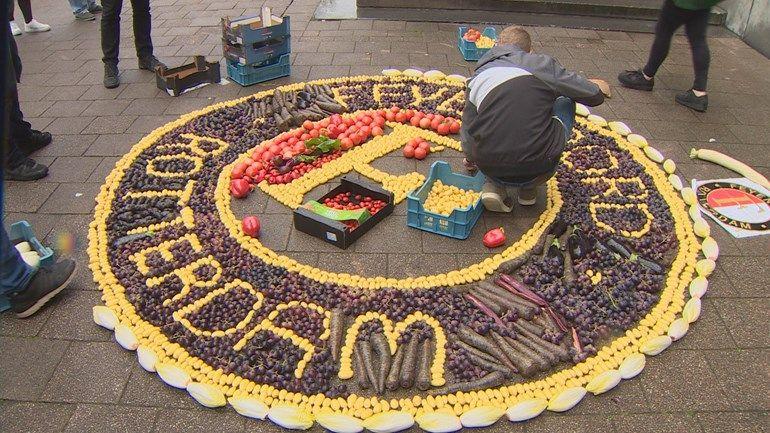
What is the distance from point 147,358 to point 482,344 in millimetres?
2277

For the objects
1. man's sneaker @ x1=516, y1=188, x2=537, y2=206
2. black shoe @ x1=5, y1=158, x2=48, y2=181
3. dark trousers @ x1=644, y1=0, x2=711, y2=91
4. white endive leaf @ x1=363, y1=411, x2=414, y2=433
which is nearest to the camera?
white endive leaf @ x1=363, y1=411, x2=414, y2=433

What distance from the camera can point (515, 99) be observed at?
4488 millimetres

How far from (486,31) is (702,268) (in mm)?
5523

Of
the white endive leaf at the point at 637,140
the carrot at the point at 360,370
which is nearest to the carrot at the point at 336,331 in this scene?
the carrot at the point at 360,370

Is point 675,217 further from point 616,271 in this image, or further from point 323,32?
point 323,32

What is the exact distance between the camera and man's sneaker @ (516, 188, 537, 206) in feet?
17.4

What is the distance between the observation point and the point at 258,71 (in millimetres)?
7629

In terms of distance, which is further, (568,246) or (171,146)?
(171,146)

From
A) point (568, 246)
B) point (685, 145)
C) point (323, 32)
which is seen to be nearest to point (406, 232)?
point (568, 246)

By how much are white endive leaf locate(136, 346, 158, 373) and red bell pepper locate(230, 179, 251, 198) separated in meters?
1.95

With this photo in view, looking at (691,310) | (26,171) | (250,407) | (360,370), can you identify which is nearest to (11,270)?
(250,407)

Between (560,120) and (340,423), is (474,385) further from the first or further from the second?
(560,120)

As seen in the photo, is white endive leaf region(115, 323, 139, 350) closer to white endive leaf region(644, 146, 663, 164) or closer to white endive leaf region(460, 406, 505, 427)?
white endive leaf region(460, 406, 505, 427)

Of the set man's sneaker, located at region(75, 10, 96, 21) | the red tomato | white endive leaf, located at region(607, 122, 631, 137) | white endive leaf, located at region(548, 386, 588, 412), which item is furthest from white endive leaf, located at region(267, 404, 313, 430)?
man's sneaker, located at region(75, 10, 96, 21)
